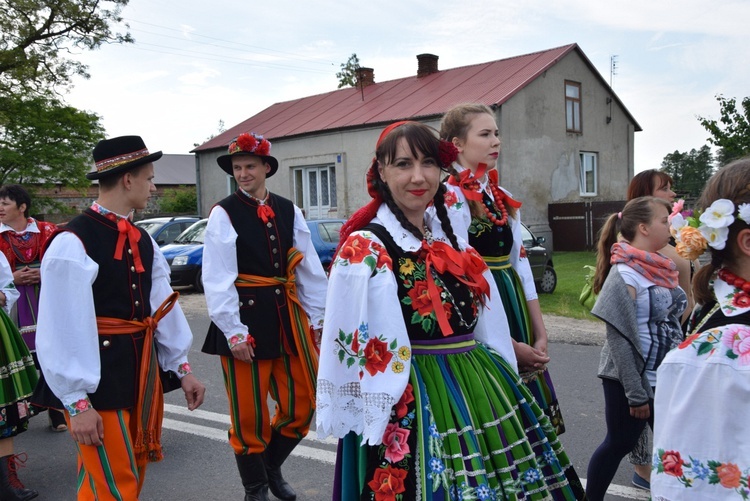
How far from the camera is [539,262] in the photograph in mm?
11961

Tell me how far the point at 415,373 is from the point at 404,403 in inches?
4.6

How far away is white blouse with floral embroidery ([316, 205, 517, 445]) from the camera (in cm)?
232

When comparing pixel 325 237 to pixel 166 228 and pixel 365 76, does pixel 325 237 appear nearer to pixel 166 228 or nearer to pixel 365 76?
pixel 166 228

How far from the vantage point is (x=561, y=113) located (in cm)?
2333

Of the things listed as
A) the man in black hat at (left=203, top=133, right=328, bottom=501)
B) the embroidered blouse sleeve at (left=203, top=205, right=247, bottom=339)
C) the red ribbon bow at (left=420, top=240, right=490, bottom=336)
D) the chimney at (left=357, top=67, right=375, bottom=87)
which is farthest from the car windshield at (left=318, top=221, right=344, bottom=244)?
the chimney at (left=357, top=67, right=375, bottom=87)

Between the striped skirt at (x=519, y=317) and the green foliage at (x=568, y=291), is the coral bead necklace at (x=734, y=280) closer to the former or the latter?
the striped skirt at (x=519, y=317)

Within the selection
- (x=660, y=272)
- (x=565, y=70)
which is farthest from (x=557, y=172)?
(x=660, y=272)

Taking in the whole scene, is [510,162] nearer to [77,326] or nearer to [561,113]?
[561,113]

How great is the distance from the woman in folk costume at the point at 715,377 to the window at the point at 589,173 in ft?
78.4

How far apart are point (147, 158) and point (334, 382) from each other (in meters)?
1.63

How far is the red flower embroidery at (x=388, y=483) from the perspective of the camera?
2.28 meters

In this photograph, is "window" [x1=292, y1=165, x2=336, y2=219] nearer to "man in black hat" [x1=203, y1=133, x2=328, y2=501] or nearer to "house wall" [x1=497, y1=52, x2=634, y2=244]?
"house wall" [x1=497, y1=52, x2=634, y2=244]

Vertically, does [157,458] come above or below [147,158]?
below

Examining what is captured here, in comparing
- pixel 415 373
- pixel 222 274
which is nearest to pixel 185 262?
pixel 222 274
